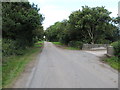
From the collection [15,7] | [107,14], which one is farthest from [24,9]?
[107,14]

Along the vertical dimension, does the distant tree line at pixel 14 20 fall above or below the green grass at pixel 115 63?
above

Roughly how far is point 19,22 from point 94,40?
15.3 metres

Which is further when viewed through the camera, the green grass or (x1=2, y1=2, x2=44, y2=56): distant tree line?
(x1=2, y1=2, x2=44, y2=56): distant tree line

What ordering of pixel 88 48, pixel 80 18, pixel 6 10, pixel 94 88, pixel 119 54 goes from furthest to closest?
1. pixel 80 18
2. pixel 88 48
3. pixel 6 10
4. pixel 119 54
5. pixel 94 88

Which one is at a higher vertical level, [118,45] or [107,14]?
[107,14]

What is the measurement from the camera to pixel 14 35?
1301 cm

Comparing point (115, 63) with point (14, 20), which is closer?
point (115, 63)

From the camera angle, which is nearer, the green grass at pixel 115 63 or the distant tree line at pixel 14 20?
the green grass at pixel 115 63

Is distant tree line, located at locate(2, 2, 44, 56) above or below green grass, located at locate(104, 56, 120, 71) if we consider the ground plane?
above

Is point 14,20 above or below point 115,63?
above

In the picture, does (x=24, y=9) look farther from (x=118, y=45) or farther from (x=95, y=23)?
(x=95, y=23)

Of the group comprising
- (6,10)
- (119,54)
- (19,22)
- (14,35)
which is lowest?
(119,54)

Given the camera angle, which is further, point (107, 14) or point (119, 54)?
point (107, 14)

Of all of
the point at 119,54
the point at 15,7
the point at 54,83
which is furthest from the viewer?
the point at 15,7
